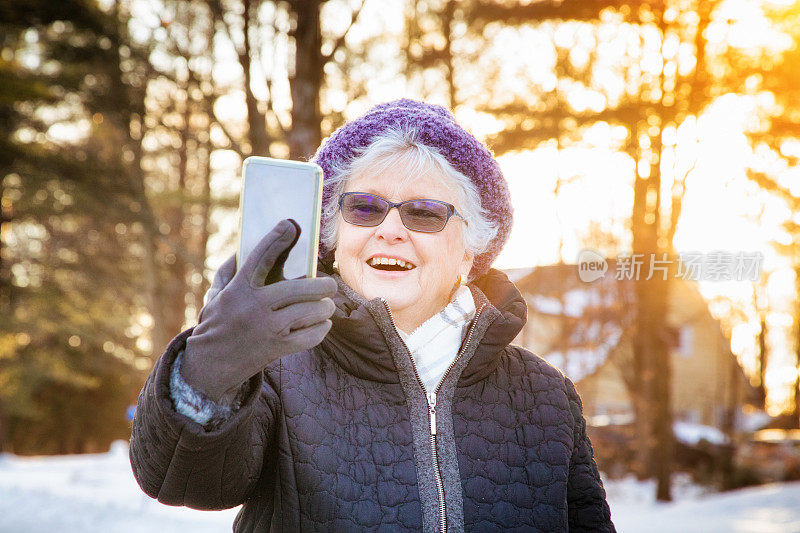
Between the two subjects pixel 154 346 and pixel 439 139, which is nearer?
pixel 439 139

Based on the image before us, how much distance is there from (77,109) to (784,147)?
12864 millimetres

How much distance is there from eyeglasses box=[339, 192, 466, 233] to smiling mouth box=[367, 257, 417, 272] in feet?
0.30

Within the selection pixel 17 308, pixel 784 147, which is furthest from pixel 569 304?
pixel 17 308

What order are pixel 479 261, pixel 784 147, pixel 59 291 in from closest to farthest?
pixel 479 261
pixel 784 147
pixel 59 291

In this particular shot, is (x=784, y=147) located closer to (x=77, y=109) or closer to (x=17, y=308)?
(x=77, y=109)

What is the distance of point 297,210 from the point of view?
50.4 inches

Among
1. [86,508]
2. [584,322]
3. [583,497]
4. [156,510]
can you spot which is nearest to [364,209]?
[583,497]

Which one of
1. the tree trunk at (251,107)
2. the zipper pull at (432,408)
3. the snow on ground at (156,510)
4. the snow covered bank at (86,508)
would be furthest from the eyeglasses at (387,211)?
the snow on ground at (156,510)

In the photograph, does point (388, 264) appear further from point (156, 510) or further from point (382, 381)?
point (156, 510)

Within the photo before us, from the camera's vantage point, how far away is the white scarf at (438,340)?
1.80 meters

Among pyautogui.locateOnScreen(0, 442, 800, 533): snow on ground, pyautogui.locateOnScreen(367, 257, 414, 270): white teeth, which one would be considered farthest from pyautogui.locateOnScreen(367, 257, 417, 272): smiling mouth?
pyautogui.locateOnScreen(0, 442, 800, 533): snow on ground

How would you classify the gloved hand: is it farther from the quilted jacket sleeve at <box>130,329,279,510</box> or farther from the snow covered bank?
the snow covered bank

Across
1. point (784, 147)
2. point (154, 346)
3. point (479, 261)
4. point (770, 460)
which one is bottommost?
point (770, 460)

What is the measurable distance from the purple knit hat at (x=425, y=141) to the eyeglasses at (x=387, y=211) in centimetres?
12
